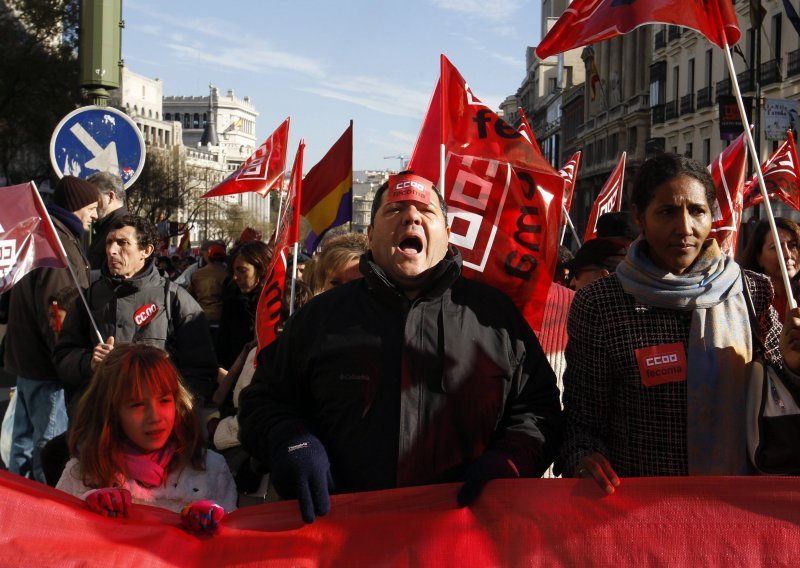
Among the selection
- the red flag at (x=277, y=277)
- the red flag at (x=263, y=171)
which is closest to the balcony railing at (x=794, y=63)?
the red flag at (x=263, y=171)

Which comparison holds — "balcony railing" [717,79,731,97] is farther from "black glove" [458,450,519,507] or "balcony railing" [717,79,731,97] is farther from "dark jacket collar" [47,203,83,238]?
"black glove" [458,450,519,507]

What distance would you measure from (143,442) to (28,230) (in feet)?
5.15

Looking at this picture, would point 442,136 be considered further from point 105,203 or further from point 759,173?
point 105,203

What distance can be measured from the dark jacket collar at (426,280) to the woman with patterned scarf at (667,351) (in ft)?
1.44

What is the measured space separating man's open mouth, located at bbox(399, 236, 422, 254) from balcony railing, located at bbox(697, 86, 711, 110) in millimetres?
39646

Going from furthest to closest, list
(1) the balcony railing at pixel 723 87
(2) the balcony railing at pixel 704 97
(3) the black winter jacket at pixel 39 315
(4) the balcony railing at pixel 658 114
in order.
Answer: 1. (4) the balcony railing at pixel 658 114
2. (2) the balcony railing at pixel 704 97
3. (1) the balcony railing at pixel 723 87
4. (3) the black winter jacket at pixel 39 315

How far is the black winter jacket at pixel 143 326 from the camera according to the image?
4.84 m

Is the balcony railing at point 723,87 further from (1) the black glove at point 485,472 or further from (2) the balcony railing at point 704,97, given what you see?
(1) the black glove at point 485,472

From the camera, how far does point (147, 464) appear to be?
353 centimetres

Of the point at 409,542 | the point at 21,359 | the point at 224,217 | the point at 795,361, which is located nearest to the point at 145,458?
the point at 409,542

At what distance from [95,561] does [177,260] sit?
113ft

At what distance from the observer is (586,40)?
387cm

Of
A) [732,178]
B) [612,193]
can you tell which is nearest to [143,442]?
[732,178]

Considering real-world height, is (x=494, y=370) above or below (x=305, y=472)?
above
